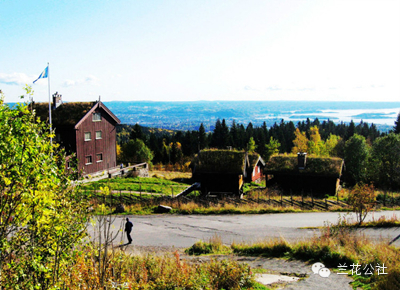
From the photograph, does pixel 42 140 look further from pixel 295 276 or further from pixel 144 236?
pixel 144 236

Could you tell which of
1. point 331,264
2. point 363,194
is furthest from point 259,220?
point 331,264

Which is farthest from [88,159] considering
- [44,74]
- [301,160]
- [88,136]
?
[301,160]

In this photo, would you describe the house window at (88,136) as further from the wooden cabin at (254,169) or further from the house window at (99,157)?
the wooden cabin at (254,169)

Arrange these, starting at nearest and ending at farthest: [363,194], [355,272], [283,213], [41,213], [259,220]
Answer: [41,213] → [355,272] → [363,194] → [259,220] → [283,213]

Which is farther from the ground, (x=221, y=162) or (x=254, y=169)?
(x=221, y=162)

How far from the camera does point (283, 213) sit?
24.0m

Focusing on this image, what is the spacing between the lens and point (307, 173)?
40.1 metres

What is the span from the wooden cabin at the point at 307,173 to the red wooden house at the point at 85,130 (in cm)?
2011

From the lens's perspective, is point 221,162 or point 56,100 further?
point 56,100

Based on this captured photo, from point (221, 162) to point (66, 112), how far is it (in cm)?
1756

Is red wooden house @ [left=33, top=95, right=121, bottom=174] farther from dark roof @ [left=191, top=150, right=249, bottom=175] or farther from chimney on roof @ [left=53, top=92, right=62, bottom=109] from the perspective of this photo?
dark roof @ [left=191, top=150, right=249, bottom=175]

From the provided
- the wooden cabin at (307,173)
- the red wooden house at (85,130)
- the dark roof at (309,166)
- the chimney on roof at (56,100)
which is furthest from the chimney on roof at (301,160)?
the chimney on roof at (56,100)

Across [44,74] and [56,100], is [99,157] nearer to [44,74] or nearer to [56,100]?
[56,100]

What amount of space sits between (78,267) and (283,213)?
18.5 m
